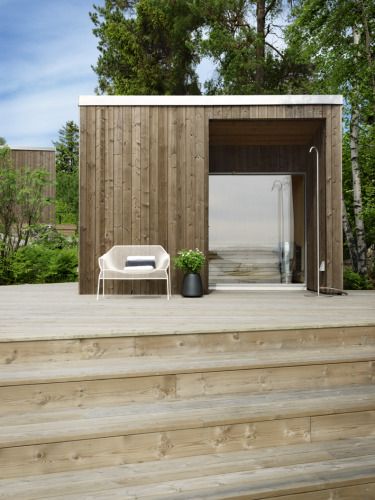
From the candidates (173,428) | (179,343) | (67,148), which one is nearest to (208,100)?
(179,343)

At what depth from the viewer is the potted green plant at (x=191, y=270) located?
6852 mm

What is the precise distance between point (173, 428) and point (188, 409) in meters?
0.20

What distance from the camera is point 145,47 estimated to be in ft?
→ 49.7

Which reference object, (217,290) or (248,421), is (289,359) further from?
(217,290)

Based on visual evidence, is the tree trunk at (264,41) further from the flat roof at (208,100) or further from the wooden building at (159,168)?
the wooden building at (159,168)

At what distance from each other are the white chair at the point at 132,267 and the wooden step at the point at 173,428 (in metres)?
3.83

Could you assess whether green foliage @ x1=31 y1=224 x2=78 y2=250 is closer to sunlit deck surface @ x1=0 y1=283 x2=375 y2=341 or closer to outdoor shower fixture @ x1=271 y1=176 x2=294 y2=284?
outdoor shower fixture @ x1=271 y1=176 x2=294 y2=284

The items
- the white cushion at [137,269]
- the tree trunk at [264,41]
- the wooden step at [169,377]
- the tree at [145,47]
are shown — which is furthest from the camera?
the tree at [145,47]

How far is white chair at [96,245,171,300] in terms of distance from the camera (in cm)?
685

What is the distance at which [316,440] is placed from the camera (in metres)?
A: 3.00

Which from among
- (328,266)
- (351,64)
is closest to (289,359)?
(328,266)

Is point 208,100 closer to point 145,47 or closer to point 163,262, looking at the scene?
point 163,262

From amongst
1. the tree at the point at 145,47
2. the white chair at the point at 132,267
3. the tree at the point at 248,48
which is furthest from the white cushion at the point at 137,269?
the tree at the point at 145,47

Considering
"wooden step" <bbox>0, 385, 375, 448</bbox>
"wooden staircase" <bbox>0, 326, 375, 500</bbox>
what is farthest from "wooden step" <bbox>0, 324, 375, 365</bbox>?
"wooden step" <bbox>0, 385, 375, 448</bbox>
